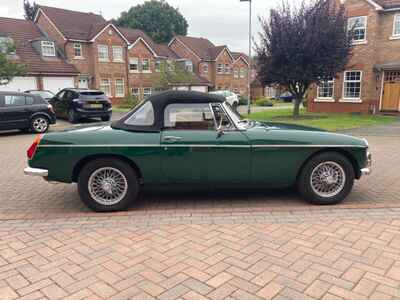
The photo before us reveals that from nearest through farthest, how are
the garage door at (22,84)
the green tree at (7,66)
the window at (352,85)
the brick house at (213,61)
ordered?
the green tree at (7,66)
the window at (352,85)
the garage door at (22,84)
the brick house at (213,61)

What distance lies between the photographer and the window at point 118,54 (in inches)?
1266

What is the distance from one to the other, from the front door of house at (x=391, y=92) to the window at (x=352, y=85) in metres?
1.45

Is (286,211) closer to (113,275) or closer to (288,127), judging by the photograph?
(288,127)

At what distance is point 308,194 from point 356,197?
0.93 m

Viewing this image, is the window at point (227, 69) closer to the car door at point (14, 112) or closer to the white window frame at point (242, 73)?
the white window frame at point (242, 73)

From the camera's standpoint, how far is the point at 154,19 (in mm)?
60625

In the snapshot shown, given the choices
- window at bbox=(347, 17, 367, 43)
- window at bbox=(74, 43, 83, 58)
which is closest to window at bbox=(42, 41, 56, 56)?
window at bbox=(74, 43, 83, 58)

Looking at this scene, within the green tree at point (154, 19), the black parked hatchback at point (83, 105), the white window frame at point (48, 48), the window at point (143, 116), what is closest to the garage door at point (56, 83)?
the white window frame at point (48, 48)

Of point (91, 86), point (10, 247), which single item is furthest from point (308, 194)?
point (91, 86)

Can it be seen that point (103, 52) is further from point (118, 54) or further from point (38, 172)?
point (38, 172)

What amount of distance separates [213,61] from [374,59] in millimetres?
26850

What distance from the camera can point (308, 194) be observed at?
4539 millimetres

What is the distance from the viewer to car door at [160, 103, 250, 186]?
170 inches

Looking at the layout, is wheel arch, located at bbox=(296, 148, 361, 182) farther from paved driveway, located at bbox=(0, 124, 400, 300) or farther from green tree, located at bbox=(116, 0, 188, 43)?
green tree, located at bbox=(116, 0, 188, 43)
